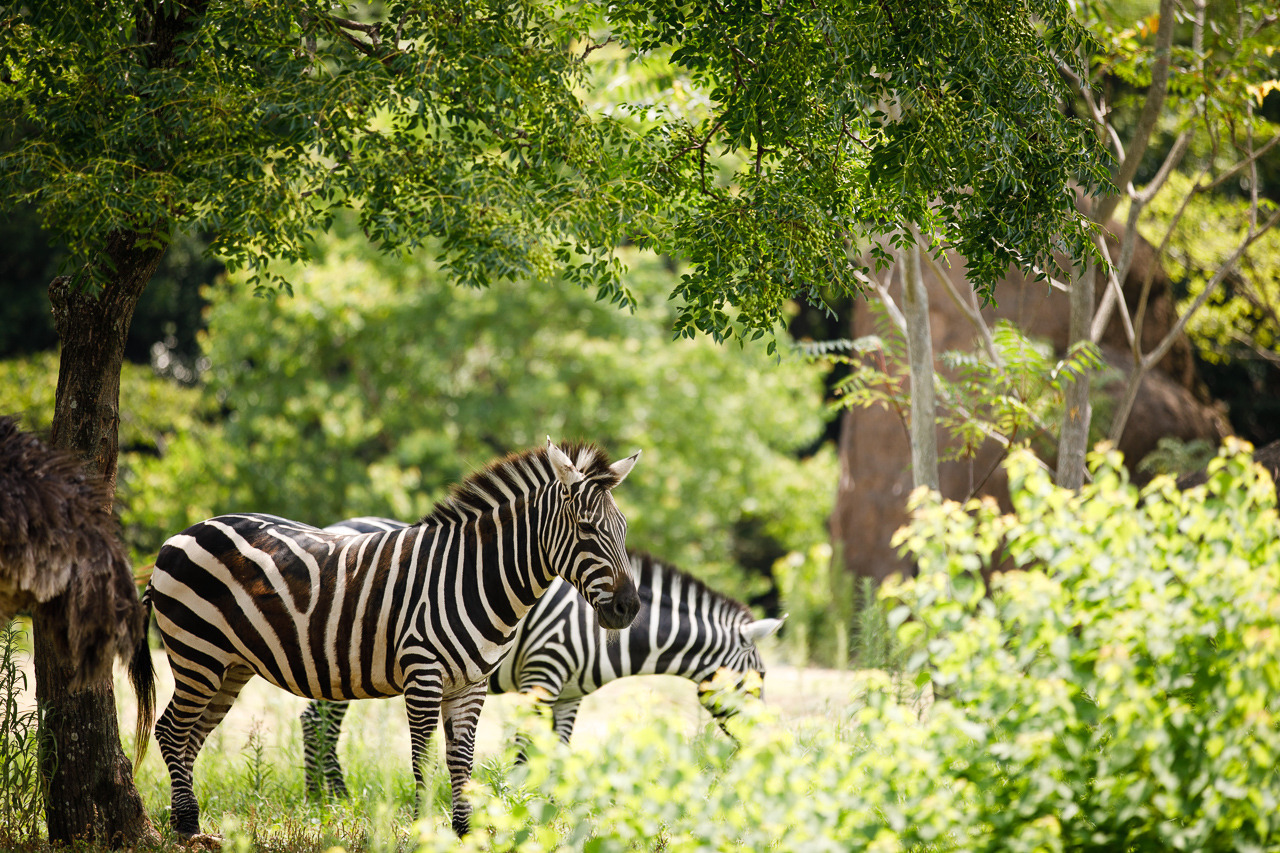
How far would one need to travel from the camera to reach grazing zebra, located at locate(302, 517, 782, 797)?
232 inches

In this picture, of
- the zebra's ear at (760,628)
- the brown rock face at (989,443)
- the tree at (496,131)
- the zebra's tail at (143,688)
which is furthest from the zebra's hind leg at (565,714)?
the brown rock face at (989,443)

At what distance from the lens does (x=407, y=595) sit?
474 cm

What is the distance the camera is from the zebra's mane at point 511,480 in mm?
4691

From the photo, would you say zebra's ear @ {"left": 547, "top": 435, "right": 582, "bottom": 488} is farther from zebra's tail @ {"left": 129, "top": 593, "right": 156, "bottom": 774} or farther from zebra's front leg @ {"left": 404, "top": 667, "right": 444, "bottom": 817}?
zebra's tail @ {"left": 129, "top": 593, "right": 156, "bottom": 774}

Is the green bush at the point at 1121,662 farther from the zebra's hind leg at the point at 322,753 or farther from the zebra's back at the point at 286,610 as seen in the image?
the zebra's hind leg at the point at 322,753

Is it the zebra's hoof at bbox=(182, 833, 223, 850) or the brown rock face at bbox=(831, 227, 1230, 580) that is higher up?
the brown rock face at bbox=(831, 227, 1230, 580)

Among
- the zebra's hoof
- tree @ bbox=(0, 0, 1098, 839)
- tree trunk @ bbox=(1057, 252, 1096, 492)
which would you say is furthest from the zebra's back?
tree trunk @ bbox=(1057, 252, 1096, 492)

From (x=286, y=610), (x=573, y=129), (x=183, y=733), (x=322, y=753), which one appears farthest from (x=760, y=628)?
(x=183, y=733)

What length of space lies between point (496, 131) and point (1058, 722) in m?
3.91

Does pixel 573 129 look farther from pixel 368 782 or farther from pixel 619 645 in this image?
pixel 368 782

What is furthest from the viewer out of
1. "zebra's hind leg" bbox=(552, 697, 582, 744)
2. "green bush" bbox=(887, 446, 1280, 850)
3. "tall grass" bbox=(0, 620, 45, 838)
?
"zebra's hind leg" bbox=(552, 697, 582, 744)

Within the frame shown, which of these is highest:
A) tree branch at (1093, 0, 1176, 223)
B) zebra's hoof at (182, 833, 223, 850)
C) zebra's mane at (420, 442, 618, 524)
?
tree branch at (1093, 0, 1176, 223)

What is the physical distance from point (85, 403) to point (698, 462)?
1067cm

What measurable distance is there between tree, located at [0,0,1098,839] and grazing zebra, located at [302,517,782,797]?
1.89 metres
